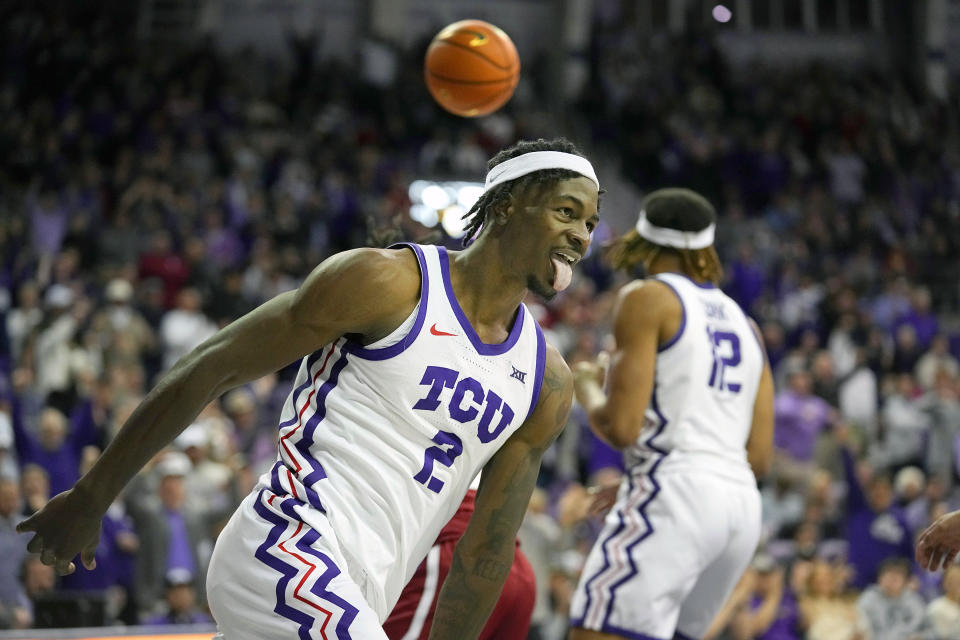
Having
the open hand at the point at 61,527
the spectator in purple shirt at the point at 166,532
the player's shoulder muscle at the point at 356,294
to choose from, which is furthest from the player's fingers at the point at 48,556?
the spectator in purple shirt at the point at 166,532

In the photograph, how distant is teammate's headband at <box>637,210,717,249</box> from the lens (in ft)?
15.6

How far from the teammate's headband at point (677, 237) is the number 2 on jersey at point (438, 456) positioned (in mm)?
1872

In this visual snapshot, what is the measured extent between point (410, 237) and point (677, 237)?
1.15m

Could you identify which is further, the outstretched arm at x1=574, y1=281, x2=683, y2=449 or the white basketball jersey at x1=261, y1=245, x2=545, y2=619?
the outstretched arm at x1=574, y1=281, x2=683, y2=449


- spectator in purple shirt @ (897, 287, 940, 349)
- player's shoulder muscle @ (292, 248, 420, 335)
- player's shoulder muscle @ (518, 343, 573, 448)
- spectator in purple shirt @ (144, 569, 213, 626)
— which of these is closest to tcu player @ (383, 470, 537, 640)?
player's shoulder muscle @ (518, 343, 573, 448)

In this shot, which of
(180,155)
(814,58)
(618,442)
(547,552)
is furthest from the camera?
(814,58)

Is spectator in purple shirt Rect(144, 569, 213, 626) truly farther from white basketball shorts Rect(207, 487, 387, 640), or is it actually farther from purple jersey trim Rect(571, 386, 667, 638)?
white basketball shorts Rect(207, 487, 387, 640)

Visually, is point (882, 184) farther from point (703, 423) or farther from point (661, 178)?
point (703, 423)

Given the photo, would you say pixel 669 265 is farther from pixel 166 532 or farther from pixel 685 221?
pixel 166 532

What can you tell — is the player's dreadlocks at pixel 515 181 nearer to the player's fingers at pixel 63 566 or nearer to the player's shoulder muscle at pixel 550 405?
the player's shoulder muscle at pixel 550 405

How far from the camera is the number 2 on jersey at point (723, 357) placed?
455cm

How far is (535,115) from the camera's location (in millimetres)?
18000

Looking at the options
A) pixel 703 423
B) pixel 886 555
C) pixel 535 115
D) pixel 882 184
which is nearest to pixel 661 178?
pixel 535 115

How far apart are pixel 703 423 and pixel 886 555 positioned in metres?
6.63
